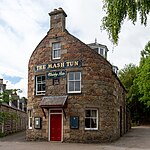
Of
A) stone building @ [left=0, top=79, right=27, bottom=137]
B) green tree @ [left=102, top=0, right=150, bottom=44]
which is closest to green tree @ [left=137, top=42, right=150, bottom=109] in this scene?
stone building @ [left=0, top=79, right=27, bottom=137]

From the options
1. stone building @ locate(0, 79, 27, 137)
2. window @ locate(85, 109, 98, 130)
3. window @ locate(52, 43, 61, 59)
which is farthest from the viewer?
stone building @ locate(0, 79, 27, 137)

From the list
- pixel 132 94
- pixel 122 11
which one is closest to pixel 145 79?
pixel 132 94

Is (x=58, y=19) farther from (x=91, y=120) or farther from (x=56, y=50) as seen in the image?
(x=91, y=120)

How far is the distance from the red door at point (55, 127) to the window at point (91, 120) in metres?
2.18

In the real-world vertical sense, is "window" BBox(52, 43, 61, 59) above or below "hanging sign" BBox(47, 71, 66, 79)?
above

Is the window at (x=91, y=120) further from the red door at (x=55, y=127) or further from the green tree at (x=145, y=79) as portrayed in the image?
the green tree at (x=145, y=79)

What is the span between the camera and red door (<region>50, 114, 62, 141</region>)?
2436cm

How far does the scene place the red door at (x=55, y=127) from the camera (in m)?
24.4

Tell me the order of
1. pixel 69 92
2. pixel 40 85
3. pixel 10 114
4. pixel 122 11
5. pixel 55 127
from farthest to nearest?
pixel 10 114 < pixel 40 85 < pixel 55 127 < pixel 69 92 < pixel 122 11

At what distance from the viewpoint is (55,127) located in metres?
24.5

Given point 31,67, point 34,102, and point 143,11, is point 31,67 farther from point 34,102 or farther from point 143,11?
point 143,11

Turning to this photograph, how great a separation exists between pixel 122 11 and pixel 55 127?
17.2m

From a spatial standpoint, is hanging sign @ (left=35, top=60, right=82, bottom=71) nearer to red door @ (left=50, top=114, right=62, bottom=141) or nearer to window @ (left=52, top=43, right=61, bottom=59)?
window @ (left=52, top=43, right=61, bottom=59)

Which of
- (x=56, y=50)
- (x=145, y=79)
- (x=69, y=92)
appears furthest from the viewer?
(x=145, y=79)
